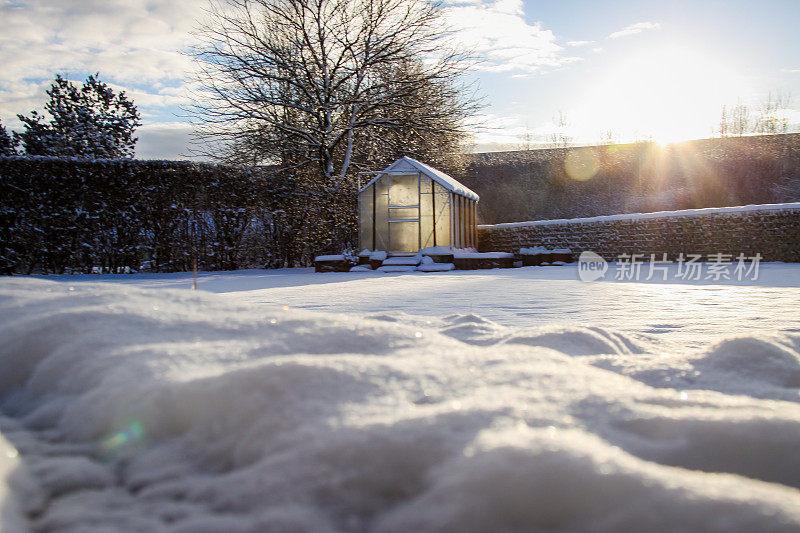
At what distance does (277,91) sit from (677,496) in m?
13.6

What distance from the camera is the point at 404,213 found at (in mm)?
11438

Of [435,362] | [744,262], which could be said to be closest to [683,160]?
[744,262]

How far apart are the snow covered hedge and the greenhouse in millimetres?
2095

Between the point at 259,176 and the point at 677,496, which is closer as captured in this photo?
the point at 677,496

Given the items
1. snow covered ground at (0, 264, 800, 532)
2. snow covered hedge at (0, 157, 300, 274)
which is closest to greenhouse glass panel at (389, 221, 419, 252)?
snow covered hedge at (0, 157, 300, 274)

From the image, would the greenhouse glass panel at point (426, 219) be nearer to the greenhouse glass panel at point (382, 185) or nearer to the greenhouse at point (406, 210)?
the greenhouse at point (406, 210)

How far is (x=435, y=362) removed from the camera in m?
1.08

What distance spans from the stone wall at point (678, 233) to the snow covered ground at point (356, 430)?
10.9 metres

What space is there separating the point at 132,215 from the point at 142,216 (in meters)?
0.17

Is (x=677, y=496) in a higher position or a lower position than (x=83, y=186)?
lower

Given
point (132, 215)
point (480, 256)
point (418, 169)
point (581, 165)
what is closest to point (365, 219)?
point (418, 169)

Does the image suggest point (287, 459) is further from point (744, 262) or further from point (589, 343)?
point (744, 262)

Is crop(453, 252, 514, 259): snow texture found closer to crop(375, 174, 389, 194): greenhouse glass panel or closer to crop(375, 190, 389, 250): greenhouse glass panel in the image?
crop(375, 190, 389, 250): greenhouse glass panel

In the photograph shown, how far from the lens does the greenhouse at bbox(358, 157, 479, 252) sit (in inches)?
441
